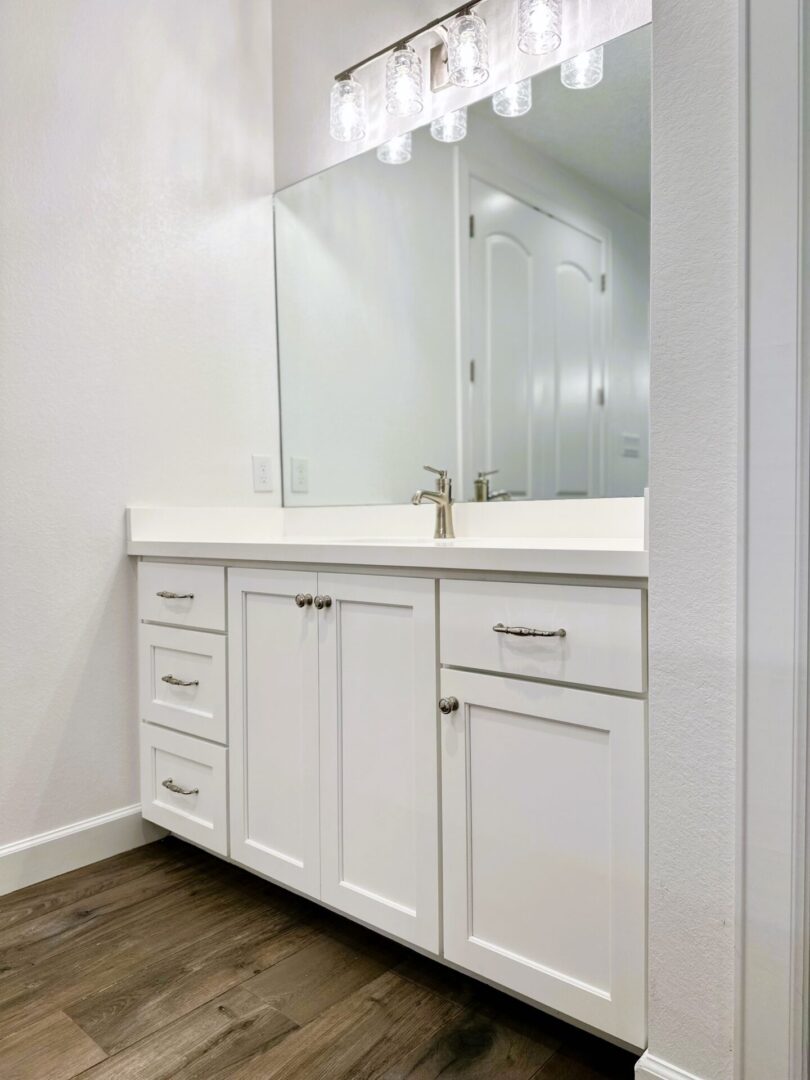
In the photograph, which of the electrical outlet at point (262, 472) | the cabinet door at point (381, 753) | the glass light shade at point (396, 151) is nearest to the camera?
the cabinet door at point (381, 753)

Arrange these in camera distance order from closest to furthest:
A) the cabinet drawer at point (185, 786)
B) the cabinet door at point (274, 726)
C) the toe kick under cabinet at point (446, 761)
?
the toe kick under cabinet at point (446, 761)
the cabinet door at point (274, 726)
the cabinet drawer at point (185, 786)

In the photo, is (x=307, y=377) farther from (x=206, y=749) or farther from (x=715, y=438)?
(x=715, y=438)

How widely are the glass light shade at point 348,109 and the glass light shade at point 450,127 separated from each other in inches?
9.5

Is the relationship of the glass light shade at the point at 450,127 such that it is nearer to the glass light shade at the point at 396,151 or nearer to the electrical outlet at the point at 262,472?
the glass light shade at the point at 396,151

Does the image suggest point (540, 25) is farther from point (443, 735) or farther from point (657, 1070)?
point (657, 1070)

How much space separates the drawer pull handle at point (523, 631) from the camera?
3.81 feet

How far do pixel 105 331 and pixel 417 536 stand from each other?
96 centimetres

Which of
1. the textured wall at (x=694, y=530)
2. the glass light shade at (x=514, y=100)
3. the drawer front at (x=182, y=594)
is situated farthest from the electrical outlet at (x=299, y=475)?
the textured wall at (x=694, y=530)

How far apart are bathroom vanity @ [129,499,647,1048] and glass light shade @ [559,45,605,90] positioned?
3.07 ft

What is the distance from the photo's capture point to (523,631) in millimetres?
1190

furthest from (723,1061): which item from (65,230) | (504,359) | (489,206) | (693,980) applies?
(65,230)

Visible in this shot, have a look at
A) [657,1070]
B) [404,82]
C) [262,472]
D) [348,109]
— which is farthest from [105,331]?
[657,1070]

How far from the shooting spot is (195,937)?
62.7 inches

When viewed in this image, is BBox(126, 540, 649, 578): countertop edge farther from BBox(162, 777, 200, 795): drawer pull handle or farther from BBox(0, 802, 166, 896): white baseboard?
BBox(0, 802, 166, 896): white baseboard
